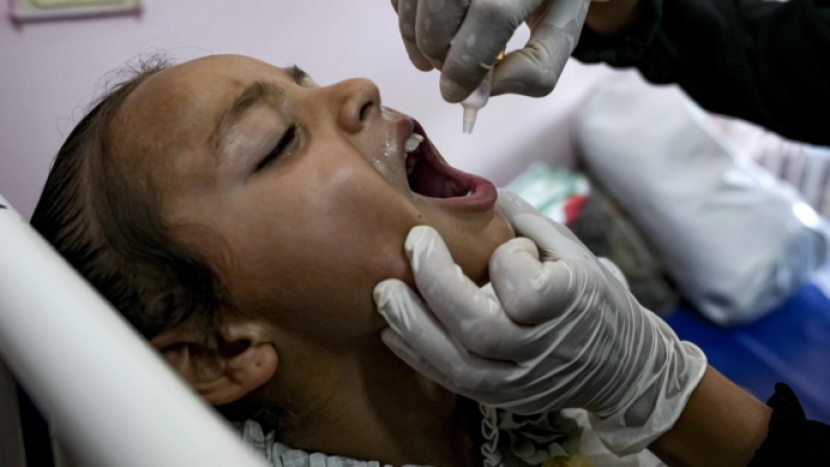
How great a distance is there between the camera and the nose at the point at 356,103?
85cm

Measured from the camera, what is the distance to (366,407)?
931 mm

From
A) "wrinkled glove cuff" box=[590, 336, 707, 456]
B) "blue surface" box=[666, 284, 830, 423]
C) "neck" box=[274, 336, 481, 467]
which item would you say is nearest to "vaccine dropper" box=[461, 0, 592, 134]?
"neck" box=[274, 336, 481, 467]

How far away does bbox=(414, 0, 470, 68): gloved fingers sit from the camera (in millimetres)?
836

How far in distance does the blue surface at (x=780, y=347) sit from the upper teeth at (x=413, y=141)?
5.47 feet

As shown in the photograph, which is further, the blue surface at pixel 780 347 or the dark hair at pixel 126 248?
the blue surface at pixel 780 347

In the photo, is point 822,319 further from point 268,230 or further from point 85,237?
point 85,237

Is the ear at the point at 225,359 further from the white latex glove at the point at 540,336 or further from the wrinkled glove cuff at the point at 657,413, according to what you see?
the wrinkled glove cuff at the point at 657,413

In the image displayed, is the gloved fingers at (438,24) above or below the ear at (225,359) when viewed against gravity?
above

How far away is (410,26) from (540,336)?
540mm

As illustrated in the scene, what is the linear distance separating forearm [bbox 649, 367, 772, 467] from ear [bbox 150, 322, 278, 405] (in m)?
0.67

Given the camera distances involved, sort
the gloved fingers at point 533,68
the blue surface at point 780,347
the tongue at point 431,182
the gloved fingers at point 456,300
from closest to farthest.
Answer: the gloved fingers at point 456,300
the gloved fingers at point 533,68
the tongue at point 431,182
the blue surface at point 780,347

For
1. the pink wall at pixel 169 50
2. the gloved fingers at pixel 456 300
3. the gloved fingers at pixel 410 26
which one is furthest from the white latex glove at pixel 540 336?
the pink wall at pixel 169 50

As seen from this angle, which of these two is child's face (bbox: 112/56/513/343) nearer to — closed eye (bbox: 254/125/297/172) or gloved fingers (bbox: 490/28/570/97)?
closed eye (bbox: 254/125/297/172)

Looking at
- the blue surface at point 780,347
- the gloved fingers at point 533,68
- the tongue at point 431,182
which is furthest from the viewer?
the blue surface at point 780,347
